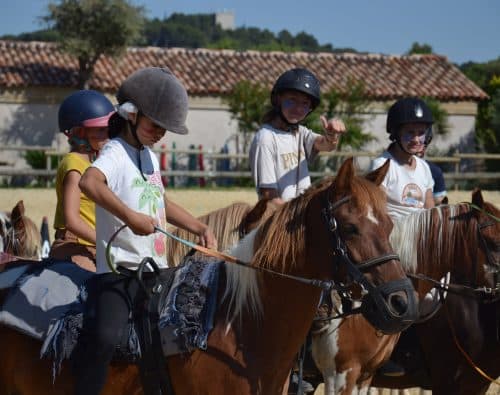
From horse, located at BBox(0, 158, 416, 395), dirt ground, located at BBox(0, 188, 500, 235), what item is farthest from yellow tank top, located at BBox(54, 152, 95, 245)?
dirt ground, located at BBox(0, 188, 500, 235)

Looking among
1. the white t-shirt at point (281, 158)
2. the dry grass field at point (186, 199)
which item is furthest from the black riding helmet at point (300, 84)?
the dry grass field at point (186, 199)

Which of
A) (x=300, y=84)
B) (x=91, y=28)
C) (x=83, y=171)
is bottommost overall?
(x=83, y=171)

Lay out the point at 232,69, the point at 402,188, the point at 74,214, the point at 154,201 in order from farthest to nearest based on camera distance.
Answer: the point at 232,69 → the point at 402,188 → the point at 74,214 → the point at 154,201

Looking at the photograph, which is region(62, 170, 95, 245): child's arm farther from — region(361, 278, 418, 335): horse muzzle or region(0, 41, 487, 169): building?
region(0, 41, 487, 169): building

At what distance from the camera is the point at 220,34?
165 m

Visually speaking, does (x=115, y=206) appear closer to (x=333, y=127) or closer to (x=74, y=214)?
(x=74, y=214)

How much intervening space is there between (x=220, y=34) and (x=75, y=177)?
163 m

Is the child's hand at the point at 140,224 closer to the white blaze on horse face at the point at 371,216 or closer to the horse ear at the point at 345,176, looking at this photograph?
the horse ear at the point at 345,176

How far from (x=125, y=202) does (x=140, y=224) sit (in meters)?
0.32

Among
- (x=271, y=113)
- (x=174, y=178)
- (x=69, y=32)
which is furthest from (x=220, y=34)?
(x=271, y=113)

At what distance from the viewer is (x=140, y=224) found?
404 centimetres

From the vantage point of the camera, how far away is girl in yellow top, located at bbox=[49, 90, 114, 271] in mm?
5531

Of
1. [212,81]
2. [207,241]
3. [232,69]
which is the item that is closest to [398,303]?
[207,241]

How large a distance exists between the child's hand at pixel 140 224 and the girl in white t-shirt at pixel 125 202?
26 millimetres
